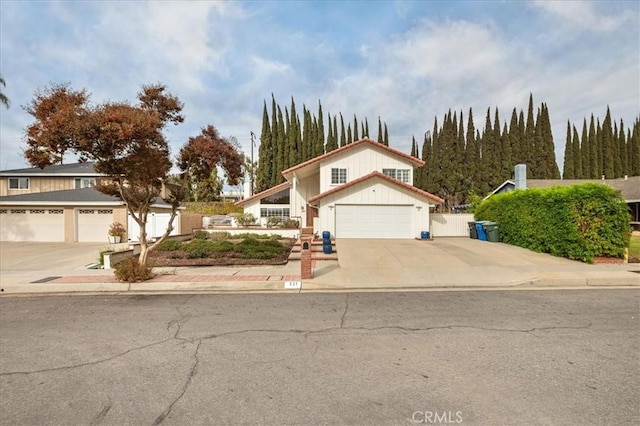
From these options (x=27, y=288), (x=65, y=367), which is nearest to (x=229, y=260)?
(x=27, y=288)

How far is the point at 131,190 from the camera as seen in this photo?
11.2 metres

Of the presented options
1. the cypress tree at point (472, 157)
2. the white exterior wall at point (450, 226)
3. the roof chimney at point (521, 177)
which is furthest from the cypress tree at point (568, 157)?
the white exterior wall at point (450, 226)

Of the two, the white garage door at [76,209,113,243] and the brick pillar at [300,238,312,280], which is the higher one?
the white garage door at [76,209,113,243]

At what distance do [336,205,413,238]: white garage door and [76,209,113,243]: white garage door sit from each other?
49.6ft

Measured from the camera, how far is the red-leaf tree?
9.06 m

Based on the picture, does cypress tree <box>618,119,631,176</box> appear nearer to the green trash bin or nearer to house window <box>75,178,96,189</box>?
the green trash bin

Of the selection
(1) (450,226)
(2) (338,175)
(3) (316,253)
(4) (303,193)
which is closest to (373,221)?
(2) (338,175)

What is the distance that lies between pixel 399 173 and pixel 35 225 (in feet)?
81.6

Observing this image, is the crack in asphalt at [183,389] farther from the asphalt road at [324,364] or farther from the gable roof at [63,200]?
the gable roof at [63,200]

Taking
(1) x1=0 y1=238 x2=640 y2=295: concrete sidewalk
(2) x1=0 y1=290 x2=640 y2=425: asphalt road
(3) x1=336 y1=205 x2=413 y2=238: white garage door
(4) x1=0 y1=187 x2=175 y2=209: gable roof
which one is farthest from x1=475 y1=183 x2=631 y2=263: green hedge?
(4) x1=0 y1=187 x2=175 y2=209: gable roof

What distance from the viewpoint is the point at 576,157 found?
46406mm

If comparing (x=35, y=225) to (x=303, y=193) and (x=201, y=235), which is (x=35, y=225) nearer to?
(x=201, y=235)

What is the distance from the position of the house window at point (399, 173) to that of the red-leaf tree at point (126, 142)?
1546 centimetres

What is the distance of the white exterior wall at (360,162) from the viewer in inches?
995
